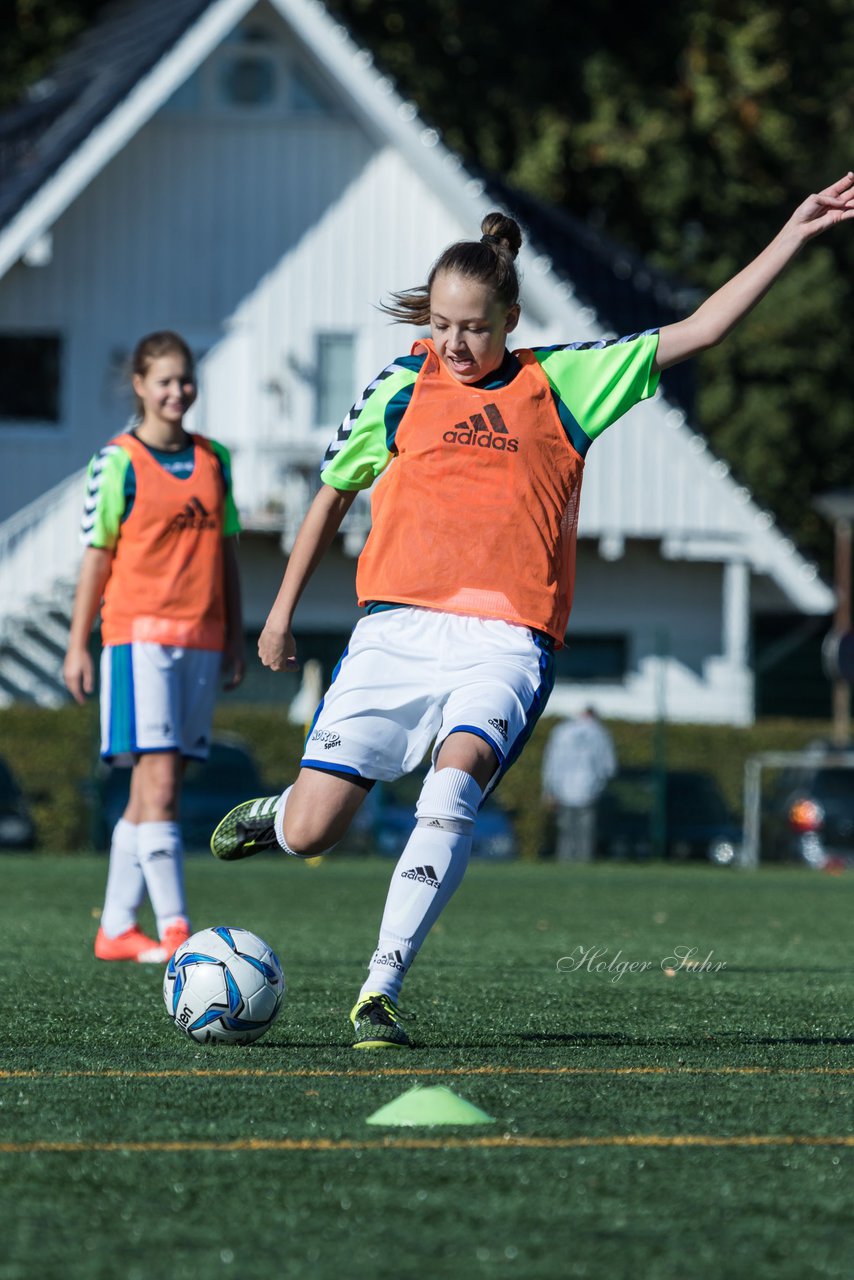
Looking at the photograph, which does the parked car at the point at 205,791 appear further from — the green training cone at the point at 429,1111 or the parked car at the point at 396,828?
the green training cone at the point at 429,1111

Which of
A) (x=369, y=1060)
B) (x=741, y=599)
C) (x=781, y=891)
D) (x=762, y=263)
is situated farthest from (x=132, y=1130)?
(x=741, y=599)

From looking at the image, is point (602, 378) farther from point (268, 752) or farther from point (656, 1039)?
point (268, 752)

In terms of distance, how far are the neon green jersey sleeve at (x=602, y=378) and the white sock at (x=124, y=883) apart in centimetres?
296

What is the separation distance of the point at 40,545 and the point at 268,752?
5628 mm

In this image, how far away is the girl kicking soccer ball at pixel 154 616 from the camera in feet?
25.7

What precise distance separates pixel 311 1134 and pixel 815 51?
34241mm

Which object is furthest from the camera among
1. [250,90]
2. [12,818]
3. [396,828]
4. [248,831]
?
[250,90]

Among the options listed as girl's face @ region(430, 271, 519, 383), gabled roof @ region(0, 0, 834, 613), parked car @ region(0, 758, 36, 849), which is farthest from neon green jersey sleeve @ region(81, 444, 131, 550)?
gabled roof @ region(0, 0, 834, 613)

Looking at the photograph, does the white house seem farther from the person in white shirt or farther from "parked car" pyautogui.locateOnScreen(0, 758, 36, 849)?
"parked car" pyautogui.locateOnScreen(0, 758, 36, 849)

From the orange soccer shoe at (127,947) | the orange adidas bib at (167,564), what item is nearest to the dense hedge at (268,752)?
the orange soccer shoe at (127,947)

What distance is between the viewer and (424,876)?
546 cm

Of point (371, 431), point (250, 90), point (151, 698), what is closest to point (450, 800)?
point (371, 431)

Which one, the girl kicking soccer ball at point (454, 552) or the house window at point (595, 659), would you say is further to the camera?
the house window at point (595, 659)

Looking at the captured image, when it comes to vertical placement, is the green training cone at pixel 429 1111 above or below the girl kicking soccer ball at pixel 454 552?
below
